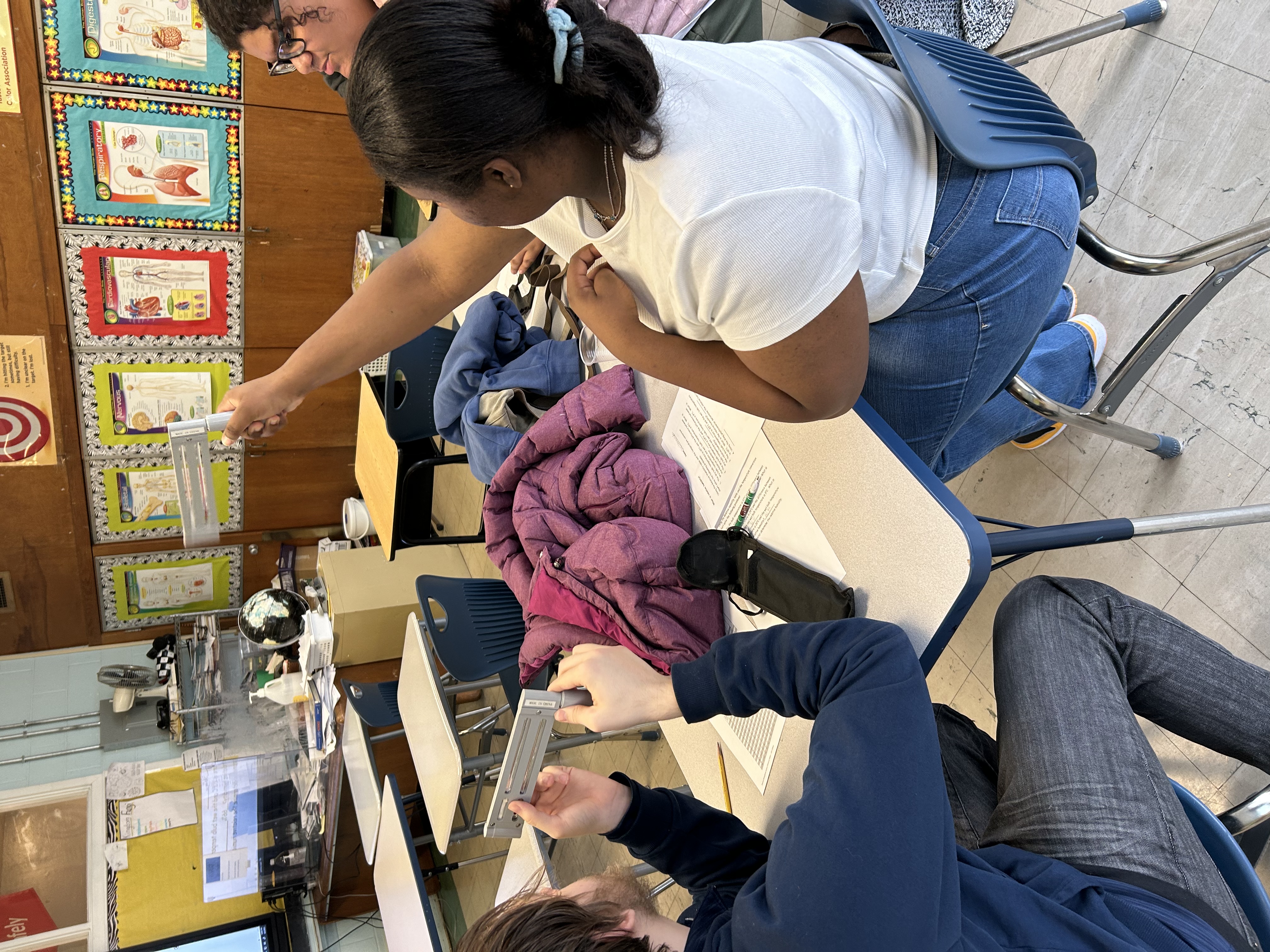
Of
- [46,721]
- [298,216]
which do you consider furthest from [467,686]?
[46,721]

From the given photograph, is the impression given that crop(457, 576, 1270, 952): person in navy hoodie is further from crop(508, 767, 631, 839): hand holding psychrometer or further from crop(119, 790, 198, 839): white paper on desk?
crop(119, 790, 198, 839): white paper on desk

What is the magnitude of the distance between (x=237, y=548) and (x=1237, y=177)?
4.44 meters

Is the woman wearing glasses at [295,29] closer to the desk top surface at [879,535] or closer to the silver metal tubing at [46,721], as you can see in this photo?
the desk top surface at [879,535]

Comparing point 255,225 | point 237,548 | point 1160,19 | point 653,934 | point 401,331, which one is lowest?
point 237,548

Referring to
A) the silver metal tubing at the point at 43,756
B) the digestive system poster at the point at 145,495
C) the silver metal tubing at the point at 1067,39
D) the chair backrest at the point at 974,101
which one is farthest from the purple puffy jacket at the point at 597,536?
the silver metal tubing at the point at 43,756

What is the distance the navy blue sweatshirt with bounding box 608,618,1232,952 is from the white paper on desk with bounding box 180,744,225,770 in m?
3.42

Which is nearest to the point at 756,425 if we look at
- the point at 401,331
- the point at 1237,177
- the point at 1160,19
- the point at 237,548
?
the point at 401,331

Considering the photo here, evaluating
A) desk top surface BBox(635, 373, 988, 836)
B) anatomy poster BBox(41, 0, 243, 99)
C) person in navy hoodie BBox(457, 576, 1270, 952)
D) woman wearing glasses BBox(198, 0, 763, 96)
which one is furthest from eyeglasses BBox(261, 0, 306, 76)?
anatomy poster BBox(41, 0, 243, 99)

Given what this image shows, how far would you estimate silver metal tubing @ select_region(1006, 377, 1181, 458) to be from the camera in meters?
1.44

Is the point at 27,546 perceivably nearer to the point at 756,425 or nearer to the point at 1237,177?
the point at 756,425

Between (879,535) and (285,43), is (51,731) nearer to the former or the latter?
(285,43)

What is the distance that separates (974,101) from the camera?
97 centimetres

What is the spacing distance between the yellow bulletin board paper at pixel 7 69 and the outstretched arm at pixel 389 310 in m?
2.44

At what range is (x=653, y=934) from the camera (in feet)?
3.43
